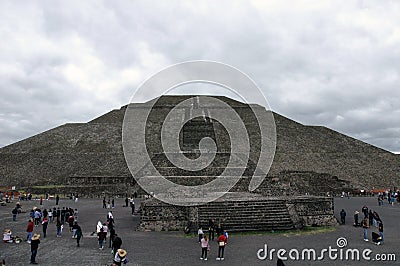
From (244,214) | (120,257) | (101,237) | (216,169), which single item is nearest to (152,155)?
(216,169)

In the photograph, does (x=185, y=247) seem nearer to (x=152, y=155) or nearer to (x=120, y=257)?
(x=120, y=257)

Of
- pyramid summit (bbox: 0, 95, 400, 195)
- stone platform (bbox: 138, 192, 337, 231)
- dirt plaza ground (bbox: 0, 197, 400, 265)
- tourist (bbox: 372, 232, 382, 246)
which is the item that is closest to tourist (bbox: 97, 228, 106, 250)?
dirt plaza ground (bbox: 0, 197, 400, 265)

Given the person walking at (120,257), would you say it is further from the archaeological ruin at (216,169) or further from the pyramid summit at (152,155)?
the pyramid summit at (152,155)

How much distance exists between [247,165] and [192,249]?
12.0 meters

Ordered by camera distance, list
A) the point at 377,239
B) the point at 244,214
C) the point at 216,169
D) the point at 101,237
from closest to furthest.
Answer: the point at 101,237, the point at 377,239, the point at 244,214, the point at 216,169

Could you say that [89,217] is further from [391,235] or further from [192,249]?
[391,235]

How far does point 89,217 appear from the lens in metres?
19.0

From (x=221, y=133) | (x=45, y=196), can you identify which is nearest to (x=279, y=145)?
(x=221, y=133)

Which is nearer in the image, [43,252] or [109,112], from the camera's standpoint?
[43,252]

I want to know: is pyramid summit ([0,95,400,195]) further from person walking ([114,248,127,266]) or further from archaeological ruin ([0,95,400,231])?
person walking ([114,248,127,266])

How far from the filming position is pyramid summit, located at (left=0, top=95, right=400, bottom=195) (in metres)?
33.9

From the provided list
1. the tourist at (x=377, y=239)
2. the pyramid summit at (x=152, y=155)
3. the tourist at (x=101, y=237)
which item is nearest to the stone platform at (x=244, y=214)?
the tourist at (x=377, y=239)

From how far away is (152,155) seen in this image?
33.2 metres

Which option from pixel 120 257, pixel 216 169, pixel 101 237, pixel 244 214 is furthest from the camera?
pixel 216 169
